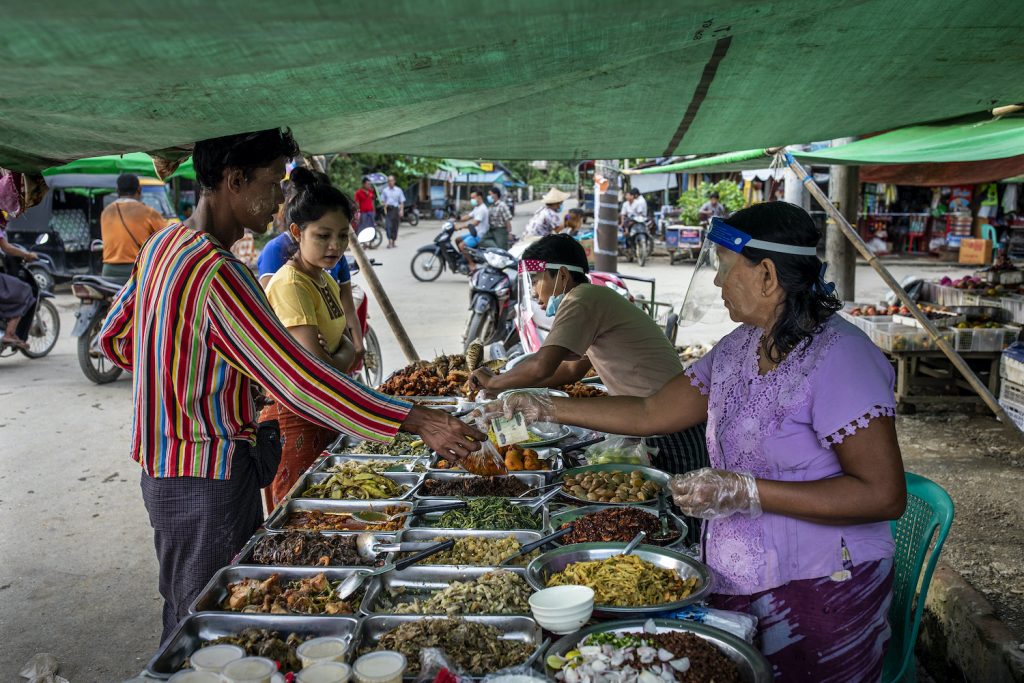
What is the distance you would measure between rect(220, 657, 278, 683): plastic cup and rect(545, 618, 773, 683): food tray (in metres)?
0.62

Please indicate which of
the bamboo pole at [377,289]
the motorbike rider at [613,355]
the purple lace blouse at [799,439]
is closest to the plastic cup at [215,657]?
the purple lace blouse at [799,439]

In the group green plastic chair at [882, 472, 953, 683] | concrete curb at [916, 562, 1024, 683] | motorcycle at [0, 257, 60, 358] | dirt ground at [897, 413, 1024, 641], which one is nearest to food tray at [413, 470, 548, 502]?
green plastic chair at [882, 472, 953, 683]

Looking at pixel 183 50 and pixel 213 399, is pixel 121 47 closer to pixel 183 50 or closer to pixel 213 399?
pixel 183 50

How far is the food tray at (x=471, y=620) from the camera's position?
6.75 feet

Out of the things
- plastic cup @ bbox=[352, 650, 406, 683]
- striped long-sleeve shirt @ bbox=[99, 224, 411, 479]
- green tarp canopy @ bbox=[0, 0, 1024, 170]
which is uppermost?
green tarp canopy @ bbox=[0, 0, 1024, 170]

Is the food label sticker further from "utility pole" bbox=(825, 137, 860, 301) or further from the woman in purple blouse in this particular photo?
"utility pole" bbox=(825, 137, 860, 301)

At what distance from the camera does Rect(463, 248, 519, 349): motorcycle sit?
29.5ft

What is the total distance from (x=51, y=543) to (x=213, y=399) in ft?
10.4

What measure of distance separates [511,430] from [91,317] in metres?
6.76

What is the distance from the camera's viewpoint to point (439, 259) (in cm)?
1653

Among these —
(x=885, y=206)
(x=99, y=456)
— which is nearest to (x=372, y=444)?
(x=99, y=456)

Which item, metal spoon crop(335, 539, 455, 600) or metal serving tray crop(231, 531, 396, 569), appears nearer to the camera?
metal spoon crop(335, 539, 455, 600)

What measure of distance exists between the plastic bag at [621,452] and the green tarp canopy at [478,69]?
151 centimetres

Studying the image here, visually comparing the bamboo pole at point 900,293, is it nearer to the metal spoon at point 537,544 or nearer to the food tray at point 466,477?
the food tray at point 466,477
